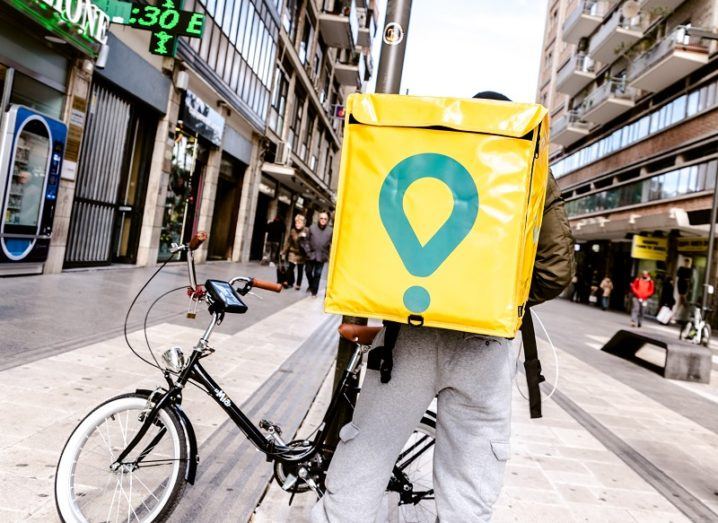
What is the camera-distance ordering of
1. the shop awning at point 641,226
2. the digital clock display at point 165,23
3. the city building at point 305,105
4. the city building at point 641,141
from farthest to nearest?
1. the city building at point 305,105
2. the city building at point 641,141
3. the shop awning at point 641,226
4. the digital clock display at point 165,23

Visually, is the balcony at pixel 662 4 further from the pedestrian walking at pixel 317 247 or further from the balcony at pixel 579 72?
the pedestrian walking at pixel 317 247

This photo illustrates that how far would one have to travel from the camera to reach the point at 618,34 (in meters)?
29.2

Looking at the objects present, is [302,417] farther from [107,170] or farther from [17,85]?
[107,170]

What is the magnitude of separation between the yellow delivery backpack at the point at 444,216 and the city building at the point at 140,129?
25.4ft

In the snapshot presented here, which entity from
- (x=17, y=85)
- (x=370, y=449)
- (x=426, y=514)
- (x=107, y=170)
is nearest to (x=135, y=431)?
(x=370, y=449)

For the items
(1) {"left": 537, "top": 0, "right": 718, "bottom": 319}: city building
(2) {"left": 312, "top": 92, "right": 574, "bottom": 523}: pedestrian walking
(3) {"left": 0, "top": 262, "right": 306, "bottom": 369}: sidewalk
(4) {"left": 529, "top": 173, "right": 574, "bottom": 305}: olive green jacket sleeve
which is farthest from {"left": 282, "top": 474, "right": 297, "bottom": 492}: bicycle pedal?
(1) {"left": 537, "top": 0, "right": 718, "bottom": 319}: city building

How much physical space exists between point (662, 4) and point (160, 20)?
25.2m

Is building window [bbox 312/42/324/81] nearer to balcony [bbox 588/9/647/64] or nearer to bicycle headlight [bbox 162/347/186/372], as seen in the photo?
balcony [bbox 588/9/647/64]

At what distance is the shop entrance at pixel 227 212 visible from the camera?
1897 cm

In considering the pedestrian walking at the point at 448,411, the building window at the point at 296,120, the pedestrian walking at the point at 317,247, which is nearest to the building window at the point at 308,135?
the building window at the point at 296,120

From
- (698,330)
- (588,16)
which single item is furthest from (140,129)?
(588,16)

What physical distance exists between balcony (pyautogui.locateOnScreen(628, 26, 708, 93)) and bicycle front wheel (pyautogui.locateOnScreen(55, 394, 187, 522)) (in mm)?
23981

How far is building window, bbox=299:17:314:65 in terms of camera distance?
2459cm

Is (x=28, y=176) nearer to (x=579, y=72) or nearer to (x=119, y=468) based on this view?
(x=119, y=468)
